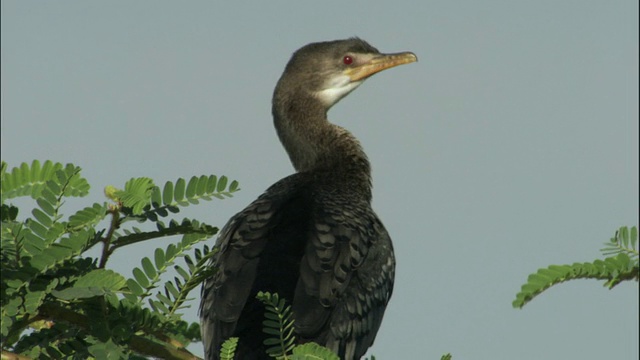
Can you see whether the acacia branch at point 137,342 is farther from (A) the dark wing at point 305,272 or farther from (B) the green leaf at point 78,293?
(A) the dark wing at point 305,272

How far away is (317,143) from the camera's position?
8.67m

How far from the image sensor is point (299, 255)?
6.03m

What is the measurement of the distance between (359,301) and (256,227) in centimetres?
84

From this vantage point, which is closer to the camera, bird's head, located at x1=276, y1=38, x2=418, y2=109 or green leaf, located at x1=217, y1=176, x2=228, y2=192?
green leaf, located at x1=217, y1=176, x2=228, y2=192

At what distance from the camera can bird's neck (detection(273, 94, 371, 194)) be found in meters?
8.16

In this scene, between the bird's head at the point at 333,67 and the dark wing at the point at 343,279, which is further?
the bird's head at the point at 333,67

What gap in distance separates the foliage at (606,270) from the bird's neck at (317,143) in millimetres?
4203

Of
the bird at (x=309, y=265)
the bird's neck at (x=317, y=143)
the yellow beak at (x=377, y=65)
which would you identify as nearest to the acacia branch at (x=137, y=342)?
the bird at (x=309, y=265)

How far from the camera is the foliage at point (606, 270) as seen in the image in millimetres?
3465

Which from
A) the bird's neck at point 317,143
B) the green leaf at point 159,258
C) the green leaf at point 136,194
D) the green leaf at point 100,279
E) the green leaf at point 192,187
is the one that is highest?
the bird's neck at point 317,143

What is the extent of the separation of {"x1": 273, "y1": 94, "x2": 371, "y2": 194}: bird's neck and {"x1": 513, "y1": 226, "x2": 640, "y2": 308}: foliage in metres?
4.20

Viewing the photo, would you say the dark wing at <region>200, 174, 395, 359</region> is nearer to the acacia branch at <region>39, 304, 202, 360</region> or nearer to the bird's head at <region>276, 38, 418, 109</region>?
the acacia branch at <region>39, 304, 202, 360</region>

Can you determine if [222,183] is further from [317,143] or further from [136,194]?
[317,143]

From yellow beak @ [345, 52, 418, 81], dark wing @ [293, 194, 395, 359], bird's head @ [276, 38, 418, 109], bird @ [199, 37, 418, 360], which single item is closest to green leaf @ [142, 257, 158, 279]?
bird @ [199, 37, 418, 360]
